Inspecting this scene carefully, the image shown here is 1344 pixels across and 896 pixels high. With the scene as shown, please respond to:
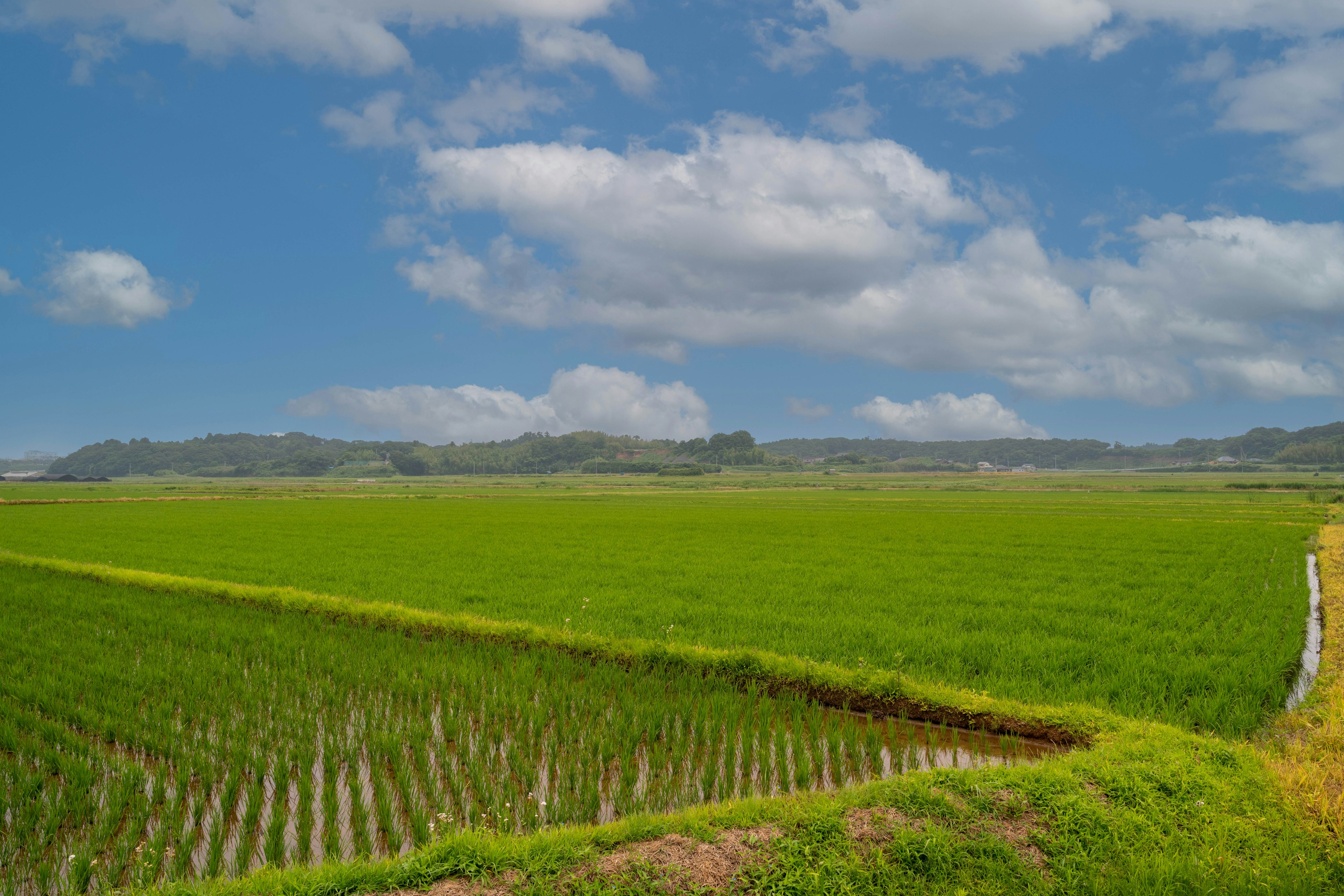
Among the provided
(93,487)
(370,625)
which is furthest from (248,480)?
(370,625)

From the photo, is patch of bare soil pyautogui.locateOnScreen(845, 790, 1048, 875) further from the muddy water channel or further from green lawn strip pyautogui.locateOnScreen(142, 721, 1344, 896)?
the muddy water channel

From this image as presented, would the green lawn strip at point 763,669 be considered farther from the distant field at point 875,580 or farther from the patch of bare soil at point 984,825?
the patch of bare soil at point 984,825

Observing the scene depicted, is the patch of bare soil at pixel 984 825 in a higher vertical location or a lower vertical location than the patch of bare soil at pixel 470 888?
lower

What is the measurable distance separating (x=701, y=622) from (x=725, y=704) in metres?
3.15

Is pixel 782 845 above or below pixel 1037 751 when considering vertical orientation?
above

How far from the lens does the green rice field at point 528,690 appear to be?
14.6ft

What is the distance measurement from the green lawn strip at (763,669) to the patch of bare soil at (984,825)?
6.25 ft

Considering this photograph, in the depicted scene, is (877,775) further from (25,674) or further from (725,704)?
(25,674)

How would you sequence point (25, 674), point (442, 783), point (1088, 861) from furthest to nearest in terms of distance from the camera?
point (25, 674)
point (442, 783)
point (1088, 861)

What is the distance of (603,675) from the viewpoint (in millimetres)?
7441

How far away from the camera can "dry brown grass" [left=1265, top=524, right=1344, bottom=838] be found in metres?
4.34

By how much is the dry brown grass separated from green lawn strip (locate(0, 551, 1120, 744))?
1116 mm

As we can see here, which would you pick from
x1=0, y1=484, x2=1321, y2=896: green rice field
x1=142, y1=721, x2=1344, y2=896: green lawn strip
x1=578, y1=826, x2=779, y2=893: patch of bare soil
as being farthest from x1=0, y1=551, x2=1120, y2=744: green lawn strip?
x1=578, y1=826, x2=779, y2=893: patch of bare soil

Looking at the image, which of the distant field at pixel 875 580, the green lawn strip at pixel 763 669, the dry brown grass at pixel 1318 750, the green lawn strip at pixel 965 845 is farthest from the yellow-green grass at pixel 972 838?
the distant field at pixel 875 580
